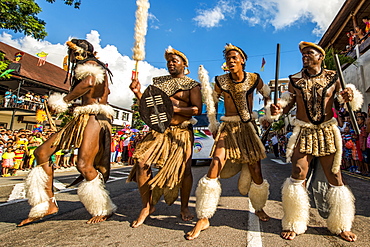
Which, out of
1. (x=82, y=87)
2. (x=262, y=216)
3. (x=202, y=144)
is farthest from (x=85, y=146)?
(x=202, y=144)

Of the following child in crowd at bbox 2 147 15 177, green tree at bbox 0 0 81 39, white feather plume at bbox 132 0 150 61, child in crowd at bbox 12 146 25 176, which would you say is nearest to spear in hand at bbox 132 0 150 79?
white feather plume at bbox 132 0 150 61

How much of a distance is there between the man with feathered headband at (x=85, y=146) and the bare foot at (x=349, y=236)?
2.45 metres

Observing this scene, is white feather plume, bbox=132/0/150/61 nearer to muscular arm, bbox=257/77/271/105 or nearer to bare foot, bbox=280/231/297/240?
muscular arm, bbox=257/77/271/105

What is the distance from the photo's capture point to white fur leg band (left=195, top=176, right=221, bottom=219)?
8.11 feet

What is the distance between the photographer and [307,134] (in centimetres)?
258

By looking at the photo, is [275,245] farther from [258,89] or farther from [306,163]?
[258,89]

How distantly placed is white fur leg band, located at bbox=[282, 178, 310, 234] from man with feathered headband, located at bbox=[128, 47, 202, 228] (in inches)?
41.9

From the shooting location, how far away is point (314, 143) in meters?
2.51

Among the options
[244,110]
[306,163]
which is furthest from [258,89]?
[306,163]

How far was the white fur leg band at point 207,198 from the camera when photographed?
8.11 ft

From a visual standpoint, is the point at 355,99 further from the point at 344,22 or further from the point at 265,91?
the point at 344,22

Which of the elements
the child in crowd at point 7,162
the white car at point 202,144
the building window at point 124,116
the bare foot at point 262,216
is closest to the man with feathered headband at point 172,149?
the bare foot at point 262,216

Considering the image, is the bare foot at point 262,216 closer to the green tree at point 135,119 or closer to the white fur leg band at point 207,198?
the white fur leg band at point 207,198

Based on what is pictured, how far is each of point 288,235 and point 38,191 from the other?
270 centimetres
